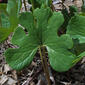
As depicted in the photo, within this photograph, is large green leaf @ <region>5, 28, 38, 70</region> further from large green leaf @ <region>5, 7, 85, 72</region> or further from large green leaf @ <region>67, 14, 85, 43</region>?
large green leaf @ <region>67, 14, 85, 43</region>

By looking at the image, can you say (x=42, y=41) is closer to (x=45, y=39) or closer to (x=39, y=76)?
(x=45, y=39)

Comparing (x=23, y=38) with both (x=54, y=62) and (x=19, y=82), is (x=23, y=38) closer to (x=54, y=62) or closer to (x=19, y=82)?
(x=54, y=62)

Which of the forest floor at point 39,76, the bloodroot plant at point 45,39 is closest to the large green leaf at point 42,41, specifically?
the bloodroot plant at point 45,39

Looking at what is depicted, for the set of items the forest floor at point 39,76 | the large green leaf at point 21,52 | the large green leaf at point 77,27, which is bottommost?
the forest floor at point 39,76

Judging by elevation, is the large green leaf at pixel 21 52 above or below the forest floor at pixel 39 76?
above

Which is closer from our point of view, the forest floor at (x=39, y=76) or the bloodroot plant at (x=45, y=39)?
the bloodroot plant at (x=45, y=39)

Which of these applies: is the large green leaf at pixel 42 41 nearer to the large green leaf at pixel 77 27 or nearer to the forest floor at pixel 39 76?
the large green leaf at pixel 77 27

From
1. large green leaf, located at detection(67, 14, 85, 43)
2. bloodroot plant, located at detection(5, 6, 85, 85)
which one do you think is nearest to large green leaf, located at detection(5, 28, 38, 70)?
bloodroot plant, located at detection(5, 6, 85, 85)

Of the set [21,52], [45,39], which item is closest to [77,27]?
[45,39]
